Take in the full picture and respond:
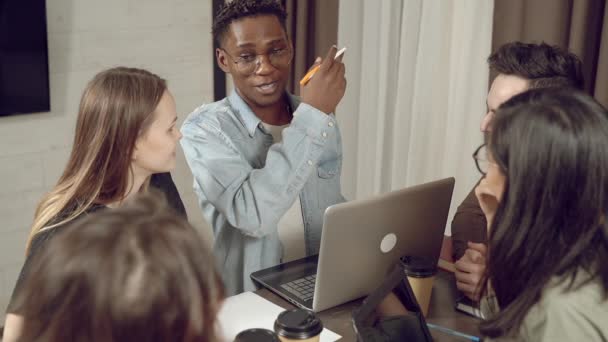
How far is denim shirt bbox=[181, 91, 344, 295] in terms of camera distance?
1.62 m

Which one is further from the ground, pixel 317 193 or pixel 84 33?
pixel 84 33

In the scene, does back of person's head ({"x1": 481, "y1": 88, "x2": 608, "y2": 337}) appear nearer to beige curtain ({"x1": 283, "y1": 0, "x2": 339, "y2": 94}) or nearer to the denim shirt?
the denim shirt

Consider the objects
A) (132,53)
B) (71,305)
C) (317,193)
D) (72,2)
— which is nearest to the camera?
(71,305)

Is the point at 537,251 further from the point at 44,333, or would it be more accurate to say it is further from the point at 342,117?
the point at 342,117

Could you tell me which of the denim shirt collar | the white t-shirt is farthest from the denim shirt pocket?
the denim shirt collar

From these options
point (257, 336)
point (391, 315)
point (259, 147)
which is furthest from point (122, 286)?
point (259, 147)

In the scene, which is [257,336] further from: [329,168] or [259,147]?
[329,168]

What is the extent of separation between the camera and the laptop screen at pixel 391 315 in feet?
3.81

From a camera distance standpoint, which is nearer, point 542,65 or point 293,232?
point 542,65

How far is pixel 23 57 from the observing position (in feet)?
7.95

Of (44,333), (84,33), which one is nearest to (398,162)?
(84,33)

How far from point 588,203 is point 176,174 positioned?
2.13 m

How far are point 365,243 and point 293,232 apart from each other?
1.86 ft

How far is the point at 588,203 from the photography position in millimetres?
1010
